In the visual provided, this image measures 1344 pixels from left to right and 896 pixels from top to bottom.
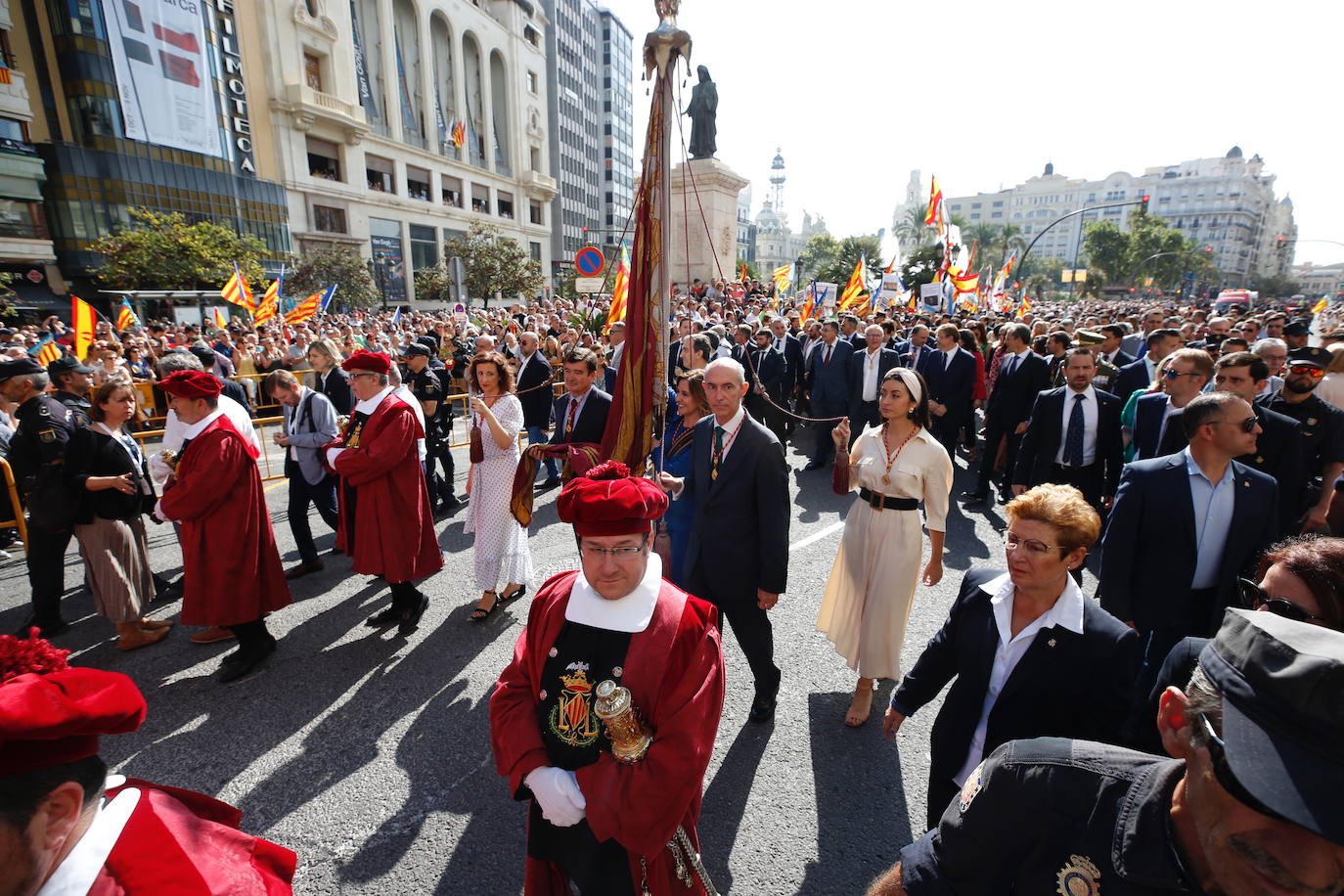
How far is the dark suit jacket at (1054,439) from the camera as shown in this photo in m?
5.34

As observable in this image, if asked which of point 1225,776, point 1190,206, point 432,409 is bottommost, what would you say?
point 432,409

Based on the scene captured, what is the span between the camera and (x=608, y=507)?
1.82 m

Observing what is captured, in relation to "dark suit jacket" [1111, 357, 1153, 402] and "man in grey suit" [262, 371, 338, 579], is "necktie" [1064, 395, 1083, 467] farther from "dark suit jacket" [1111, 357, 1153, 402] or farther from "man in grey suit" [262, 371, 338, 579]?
"man in grey suit" [262, 371, 338, 579]

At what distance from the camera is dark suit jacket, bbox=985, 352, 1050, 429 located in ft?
22.6

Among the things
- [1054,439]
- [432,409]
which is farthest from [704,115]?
[1054,439]

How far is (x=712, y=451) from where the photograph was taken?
3463mm

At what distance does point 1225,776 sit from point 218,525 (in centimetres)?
460

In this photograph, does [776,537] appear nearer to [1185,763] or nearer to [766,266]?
[1185,763]

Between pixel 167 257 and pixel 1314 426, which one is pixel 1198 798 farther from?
pixel 167 257

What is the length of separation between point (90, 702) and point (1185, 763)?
6.00 ft

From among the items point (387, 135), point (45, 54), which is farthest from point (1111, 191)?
point (45, 54)

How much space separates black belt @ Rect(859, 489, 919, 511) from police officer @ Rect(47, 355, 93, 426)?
5665 mm

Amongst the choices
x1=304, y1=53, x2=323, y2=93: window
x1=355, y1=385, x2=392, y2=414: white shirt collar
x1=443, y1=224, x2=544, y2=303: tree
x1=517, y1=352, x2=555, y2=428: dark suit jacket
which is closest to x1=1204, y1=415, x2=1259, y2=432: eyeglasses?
x1=355, y1=385, x2=392, y2=414: white shirt collar

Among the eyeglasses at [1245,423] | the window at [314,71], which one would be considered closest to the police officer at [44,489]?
the eyeglasses at [1245,423]
